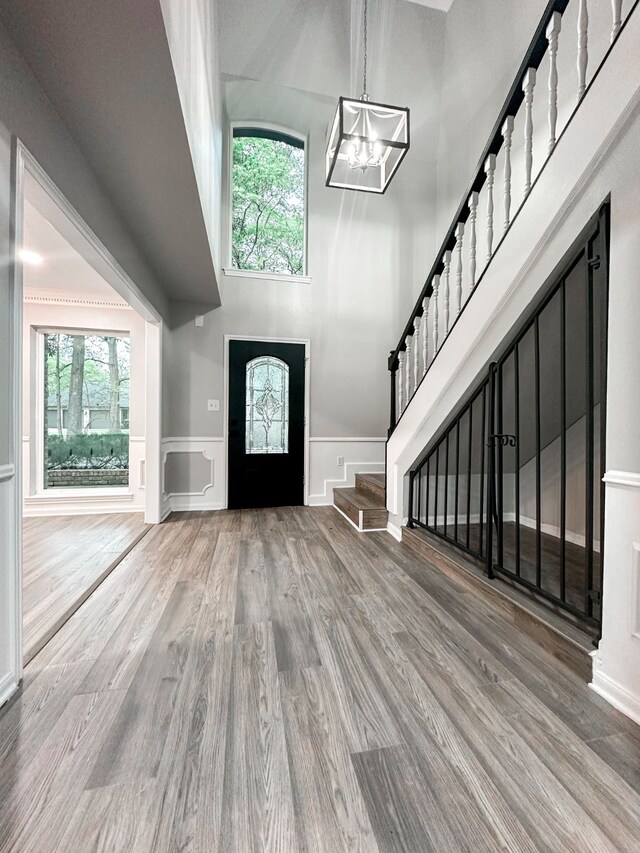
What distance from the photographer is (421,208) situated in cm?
492

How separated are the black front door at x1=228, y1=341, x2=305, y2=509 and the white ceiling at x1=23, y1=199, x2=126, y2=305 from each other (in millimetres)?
1506

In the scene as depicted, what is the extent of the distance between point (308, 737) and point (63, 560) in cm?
245

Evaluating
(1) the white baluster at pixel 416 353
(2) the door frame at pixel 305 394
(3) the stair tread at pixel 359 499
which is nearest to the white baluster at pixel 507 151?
(1) the white baluster at pixel 416 353

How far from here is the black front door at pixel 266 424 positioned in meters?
4.40

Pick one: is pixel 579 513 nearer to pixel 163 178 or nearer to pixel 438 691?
pixel 438 691

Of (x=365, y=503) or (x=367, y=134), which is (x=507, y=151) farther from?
(x=365, y=503)

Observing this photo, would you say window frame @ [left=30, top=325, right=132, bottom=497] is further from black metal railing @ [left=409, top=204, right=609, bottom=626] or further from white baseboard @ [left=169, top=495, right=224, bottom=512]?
black metal railing @ [left=409, top=204, right=609, bottom=626]

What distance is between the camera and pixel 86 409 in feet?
14.3

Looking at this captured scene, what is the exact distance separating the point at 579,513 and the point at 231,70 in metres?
5.57

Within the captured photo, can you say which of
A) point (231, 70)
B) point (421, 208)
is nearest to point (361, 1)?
point (231, 70)

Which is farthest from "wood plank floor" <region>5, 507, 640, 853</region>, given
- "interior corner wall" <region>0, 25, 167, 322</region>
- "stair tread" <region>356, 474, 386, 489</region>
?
"interior corner wall" <region>0, 25, 167, 322</region>

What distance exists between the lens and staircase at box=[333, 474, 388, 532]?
3.49 meters

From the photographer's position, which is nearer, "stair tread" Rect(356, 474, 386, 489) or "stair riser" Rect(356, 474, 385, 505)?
"stair riser" Rect(356, 474, 385, 505)

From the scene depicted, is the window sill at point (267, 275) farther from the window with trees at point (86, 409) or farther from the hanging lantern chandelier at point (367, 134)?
the hanging lantern chandelier at point (367, 134)
